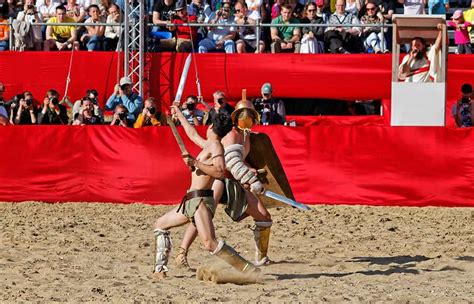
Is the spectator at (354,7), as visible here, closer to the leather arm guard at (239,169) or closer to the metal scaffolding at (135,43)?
the metal scaffolding at (135,43)

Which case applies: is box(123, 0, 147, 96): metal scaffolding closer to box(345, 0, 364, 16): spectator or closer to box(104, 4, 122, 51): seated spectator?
box(104, 4, 122, 51): seated spectator

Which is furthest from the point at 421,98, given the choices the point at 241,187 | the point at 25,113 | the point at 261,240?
the point at 241,187

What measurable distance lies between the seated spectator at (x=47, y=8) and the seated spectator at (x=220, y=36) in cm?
262

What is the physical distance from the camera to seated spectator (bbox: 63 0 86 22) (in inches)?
794

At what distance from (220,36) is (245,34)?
1.46 feet

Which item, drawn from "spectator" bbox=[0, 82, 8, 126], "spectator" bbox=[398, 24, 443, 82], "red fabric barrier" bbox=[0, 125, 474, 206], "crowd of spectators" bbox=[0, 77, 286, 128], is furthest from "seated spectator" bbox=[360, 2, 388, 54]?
"spectator" bbox=[0, 82, 8, 126]

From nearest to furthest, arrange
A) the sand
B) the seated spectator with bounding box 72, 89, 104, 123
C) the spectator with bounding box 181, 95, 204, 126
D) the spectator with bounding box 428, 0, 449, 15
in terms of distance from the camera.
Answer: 1. the sand
2. the spectator with bounding box 181, 95, 204, 126
3. the seated spectator with bounding box 72, 89, 104, 123
4. the spectator with bounding box 428, 0, 449, 15

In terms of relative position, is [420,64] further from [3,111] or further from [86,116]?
[3,111]

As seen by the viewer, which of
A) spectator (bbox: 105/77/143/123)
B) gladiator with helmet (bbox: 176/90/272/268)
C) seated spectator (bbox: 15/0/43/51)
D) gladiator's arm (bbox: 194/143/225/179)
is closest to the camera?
gladiator's arm (bbox: 194/143/225/179)

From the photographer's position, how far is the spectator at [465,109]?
17.9 meters

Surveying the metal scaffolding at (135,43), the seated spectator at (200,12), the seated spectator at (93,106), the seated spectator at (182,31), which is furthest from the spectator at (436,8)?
the seated spectator at (93,106)

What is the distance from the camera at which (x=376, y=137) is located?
651 inches

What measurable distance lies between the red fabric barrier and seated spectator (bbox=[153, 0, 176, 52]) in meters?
3.38

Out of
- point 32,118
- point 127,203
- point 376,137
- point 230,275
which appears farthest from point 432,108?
point 230,275
